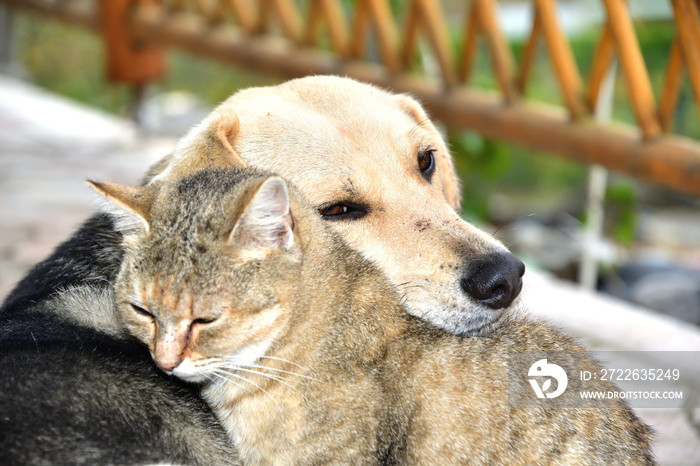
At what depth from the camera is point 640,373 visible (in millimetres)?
3787

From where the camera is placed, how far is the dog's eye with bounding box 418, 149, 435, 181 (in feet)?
10.4

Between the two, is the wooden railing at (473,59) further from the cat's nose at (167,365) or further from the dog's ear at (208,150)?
the cat's nose at (167,365)

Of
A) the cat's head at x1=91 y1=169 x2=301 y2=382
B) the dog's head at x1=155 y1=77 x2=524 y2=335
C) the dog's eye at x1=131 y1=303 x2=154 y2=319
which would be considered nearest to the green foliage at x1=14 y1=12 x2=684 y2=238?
the dog's head at x1=155 y1=77 x2=524 y2=335

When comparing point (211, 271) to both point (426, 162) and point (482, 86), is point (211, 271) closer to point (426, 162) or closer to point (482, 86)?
point (426, 162)

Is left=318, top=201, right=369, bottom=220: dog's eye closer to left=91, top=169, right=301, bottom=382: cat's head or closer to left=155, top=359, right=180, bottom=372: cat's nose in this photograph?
left=91, top=169, right=301, bottom=382: cat's head

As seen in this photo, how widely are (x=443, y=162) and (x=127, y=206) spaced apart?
150 cm

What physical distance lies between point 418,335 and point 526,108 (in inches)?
115

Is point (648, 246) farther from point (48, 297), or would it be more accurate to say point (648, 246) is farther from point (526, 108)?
point (48, 297)

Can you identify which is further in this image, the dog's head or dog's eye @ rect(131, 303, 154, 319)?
the dog's head

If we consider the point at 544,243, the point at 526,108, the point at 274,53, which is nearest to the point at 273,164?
the point at 526,108

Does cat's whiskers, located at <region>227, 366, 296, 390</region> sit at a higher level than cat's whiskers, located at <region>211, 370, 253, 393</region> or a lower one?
higher

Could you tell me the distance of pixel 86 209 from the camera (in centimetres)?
628

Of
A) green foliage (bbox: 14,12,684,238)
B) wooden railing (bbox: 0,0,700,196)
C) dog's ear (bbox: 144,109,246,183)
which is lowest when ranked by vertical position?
green foliage (bbox: 14,12,684,238)

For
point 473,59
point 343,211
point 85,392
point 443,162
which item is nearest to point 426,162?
point 443,162
